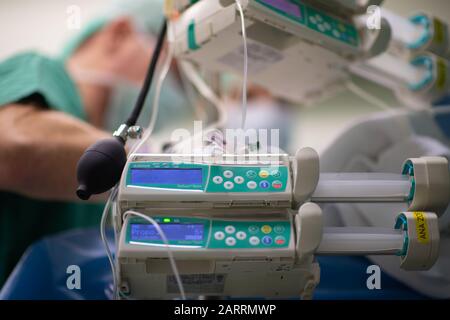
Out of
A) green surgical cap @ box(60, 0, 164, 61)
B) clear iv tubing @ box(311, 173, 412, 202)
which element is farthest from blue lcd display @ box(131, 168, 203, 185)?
green surgical cap @ box(60, 0, 164, 61)

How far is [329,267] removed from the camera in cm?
121

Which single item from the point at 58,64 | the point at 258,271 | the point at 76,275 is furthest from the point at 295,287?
the point at 58,64

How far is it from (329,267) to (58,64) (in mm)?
1101

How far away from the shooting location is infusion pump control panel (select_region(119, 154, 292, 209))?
793 mm

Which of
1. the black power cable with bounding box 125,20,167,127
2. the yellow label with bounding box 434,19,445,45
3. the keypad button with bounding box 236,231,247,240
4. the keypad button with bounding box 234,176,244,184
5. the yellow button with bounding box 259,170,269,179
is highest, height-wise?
the yellow label with bounding box 434,19,445,45

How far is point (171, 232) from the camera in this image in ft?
2.59

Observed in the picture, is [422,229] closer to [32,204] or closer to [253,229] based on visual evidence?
[253,229]

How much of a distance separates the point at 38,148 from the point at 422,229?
3.34ft

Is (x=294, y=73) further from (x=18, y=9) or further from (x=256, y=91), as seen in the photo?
(x=18, y=9)

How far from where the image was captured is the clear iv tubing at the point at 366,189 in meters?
0.86

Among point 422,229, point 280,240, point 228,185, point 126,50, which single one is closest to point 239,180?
point 228,185

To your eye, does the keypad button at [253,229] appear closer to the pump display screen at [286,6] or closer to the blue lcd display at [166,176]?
the blue lcd display at [166,176]

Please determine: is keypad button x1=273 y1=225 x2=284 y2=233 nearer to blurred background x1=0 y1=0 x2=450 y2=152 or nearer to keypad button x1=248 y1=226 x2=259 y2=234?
keypad button x1=248 y1=226 x2=259 y2=234

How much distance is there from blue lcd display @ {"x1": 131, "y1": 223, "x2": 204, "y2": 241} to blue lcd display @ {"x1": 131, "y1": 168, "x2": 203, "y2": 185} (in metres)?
0.08
